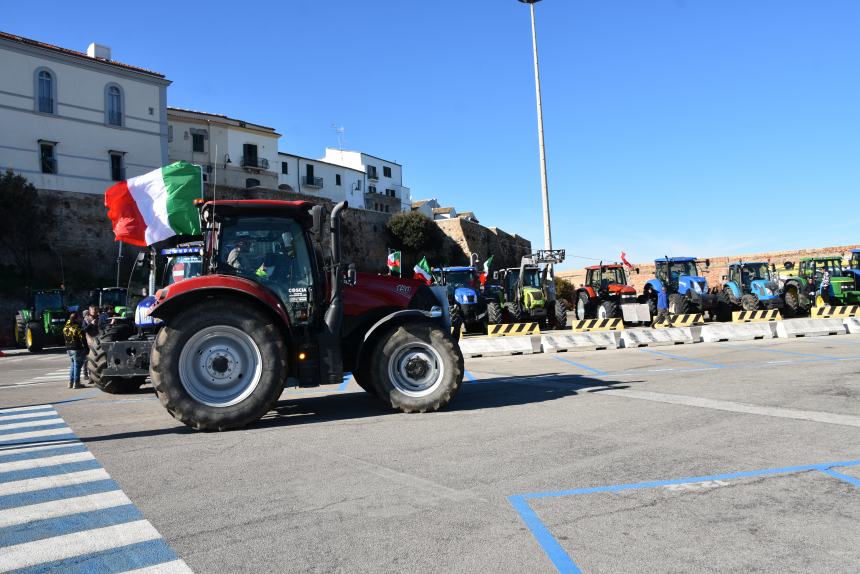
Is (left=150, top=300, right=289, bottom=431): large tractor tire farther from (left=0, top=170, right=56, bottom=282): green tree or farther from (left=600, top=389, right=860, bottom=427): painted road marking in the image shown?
(left=0, top=170, right=56, bottom=282): green tree

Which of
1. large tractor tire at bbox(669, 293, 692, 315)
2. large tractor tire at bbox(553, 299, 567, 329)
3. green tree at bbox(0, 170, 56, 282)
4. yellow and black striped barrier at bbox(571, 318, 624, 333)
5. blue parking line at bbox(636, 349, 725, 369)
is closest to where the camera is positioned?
blue parking line at bbox(636, 349, 725, 369)

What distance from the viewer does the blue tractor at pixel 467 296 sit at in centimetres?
2202

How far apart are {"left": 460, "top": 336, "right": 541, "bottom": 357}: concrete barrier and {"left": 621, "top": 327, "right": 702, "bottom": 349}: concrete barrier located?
98.3 inches

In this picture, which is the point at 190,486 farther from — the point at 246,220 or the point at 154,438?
the point at 246,220

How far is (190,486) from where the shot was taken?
4.83m

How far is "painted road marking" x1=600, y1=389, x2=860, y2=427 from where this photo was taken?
6.68m

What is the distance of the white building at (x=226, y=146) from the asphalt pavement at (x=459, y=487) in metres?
42.2

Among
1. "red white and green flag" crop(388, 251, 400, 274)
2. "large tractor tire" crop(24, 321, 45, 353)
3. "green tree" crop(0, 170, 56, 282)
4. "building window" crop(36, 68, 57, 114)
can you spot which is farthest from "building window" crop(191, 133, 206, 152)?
"red white and green flag" crop(388, 251, 400, 274)

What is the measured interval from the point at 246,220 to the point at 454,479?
4044 millimetres

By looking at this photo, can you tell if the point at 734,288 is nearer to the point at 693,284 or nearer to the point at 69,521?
the point at 693,284

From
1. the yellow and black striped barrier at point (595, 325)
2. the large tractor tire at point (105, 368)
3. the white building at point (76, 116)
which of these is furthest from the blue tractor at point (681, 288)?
the white building at point (76, 116)

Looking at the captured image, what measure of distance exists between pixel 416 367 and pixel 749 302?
20032 mm

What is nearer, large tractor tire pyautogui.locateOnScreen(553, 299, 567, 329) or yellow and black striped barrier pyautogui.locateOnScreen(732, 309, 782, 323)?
yellow and black striped barrier pyautogui.locateOnScreen(732, 309, 782, 323)

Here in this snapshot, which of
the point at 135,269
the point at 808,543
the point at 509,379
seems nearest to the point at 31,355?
the point at 135,269
